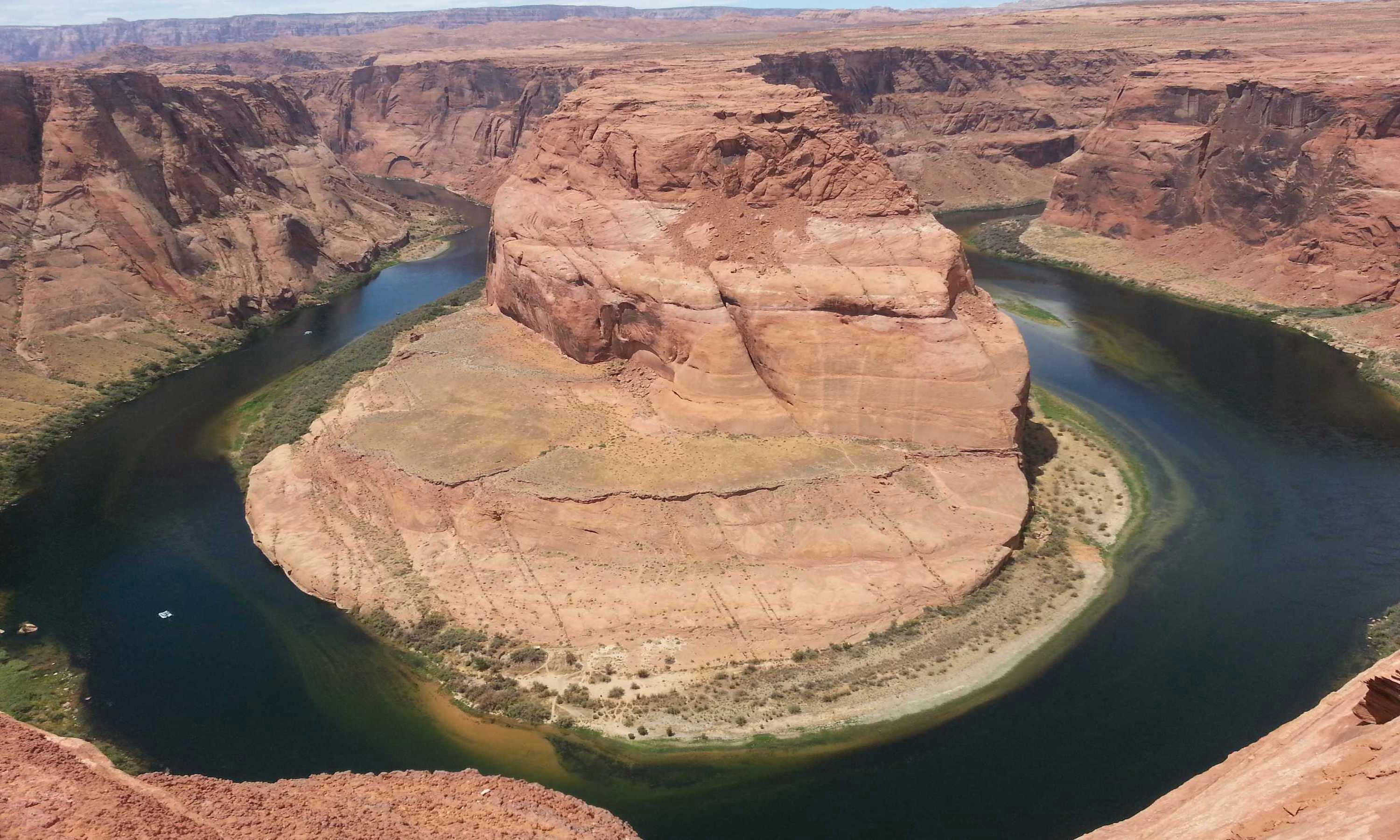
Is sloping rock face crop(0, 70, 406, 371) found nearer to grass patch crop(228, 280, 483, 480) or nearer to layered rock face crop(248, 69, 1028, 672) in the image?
grass patch crop(228, 280, 483, 480)

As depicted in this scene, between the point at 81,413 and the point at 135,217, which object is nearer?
the point at 81,413

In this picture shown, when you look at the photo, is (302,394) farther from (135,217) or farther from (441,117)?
(441,117)

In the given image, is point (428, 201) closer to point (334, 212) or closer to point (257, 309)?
point (334, 212)

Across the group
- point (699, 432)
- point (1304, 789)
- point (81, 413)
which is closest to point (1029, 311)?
point (699, 432)

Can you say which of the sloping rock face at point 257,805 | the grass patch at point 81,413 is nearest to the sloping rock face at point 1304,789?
the sloping rock face at point 257,805

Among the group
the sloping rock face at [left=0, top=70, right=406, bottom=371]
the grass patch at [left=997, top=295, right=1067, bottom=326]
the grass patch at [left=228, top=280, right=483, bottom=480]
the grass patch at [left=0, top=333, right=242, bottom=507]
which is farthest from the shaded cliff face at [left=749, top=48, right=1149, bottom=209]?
the grass patch at [left=0, top=333, right=242, bottom=507]

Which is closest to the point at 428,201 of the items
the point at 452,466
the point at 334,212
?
the point at 334,212

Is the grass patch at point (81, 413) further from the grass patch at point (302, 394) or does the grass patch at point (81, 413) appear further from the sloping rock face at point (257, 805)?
the sloping rock face at point (257, 805)
